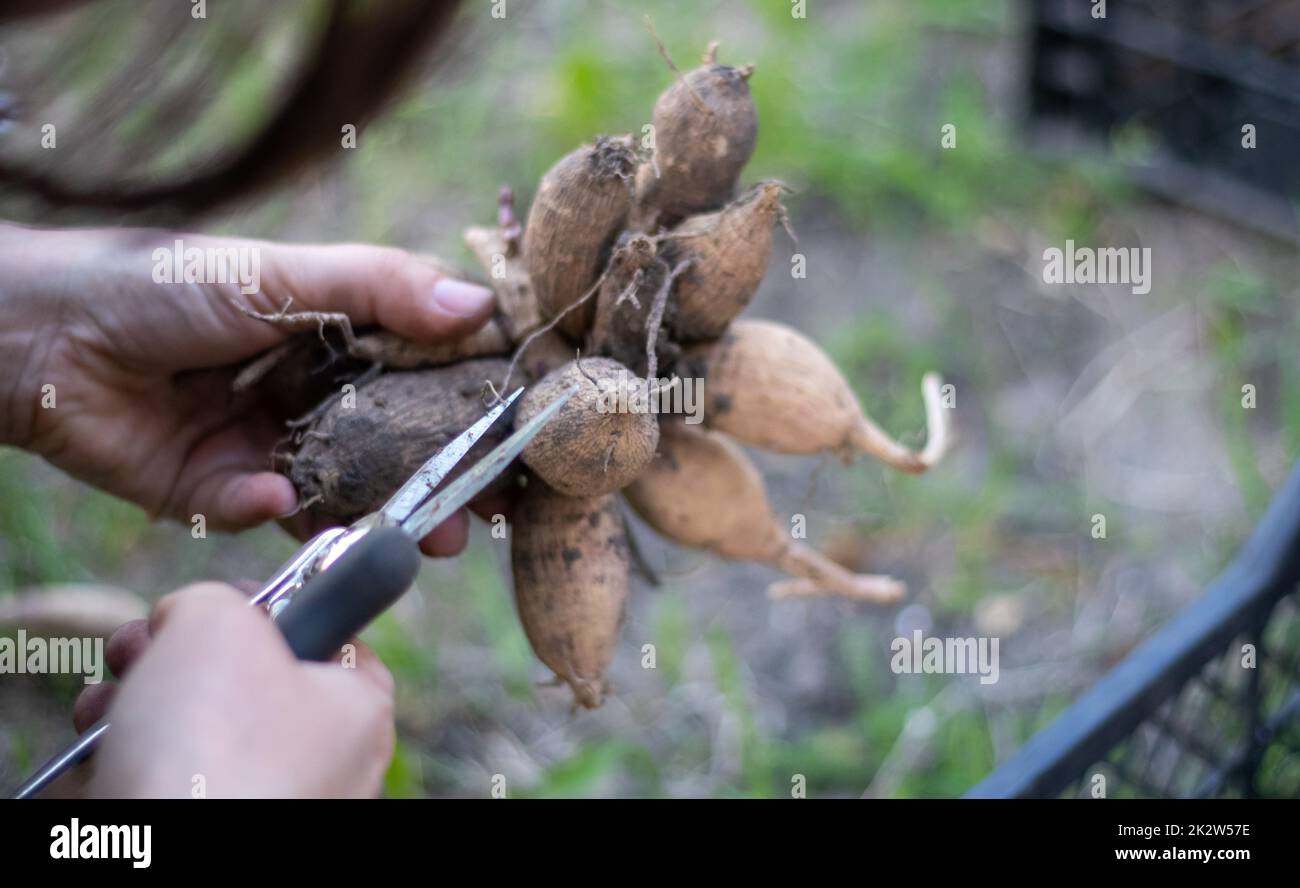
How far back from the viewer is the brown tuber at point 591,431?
803 mm

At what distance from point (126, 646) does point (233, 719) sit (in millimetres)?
269

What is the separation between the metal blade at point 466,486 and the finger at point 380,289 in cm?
19

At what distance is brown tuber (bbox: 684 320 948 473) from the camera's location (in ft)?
3.20

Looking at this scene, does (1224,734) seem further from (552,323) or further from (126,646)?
(126,646)

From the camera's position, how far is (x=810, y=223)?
2.20m

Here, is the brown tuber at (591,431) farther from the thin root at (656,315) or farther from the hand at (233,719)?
the hand at (233,719)

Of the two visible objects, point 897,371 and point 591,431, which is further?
point 897,371

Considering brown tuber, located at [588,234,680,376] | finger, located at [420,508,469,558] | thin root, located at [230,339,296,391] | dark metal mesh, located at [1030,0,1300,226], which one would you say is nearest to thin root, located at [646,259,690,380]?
brown tuber, located at [588,234,680,376]

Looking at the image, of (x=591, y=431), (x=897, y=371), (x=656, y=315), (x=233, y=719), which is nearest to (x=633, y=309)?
(x=656, y=315)

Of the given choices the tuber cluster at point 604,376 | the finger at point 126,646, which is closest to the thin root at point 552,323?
the tuber cluster at point 604,376

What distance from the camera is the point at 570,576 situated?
36.6 inches

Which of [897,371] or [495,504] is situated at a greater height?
[897,371]

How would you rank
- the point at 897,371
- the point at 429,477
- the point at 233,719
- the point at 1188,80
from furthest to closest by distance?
the point at 1188,80, the point at 897,371, the point at 429,477, the point at 233,719

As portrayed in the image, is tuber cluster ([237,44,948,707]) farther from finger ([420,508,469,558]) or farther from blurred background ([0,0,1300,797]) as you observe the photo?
blurred background ([0,0,1300,797])
